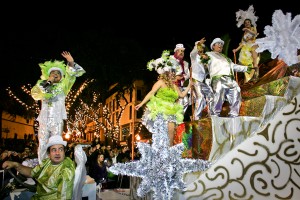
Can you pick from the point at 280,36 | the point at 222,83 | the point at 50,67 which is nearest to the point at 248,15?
the point at 222,83

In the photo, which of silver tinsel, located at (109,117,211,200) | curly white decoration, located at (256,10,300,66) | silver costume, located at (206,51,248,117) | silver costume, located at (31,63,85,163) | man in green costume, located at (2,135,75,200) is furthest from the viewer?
silver costume, located at (206,51,248,117)

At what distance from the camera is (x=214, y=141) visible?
17.6ft

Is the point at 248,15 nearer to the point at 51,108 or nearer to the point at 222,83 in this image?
the point at 222,83

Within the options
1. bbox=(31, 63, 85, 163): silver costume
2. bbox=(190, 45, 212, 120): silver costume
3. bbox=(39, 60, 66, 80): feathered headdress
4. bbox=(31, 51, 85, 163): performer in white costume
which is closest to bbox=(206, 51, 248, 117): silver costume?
bbox=(190, 45, 212, 120): silver costume

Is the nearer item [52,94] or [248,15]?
[52,94]

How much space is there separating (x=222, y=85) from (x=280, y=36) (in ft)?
4.35

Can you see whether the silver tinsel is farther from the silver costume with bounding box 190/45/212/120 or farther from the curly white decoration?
the silver costume with bounding box 190/45/212/120

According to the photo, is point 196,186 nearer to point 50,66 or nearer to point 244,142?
point 244,142

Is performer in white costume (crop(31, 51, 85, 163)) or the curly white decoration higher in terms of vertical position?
the curly white decoration

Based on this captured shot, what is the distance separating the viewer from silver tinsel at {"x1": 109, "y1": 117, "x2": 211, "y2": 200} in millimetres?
2637

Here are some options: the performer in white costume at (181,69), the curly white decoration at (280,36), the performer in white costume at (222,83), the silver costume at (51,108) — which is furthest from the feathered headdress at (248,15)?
the silver costume at (51,108)

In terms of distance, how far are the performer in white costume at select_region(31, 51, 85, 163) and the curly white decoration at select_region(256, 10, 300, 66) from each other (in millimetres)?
3179

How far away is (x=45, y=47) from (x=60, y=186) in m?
15.3

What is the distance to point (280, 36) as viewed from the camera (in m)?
5.71
